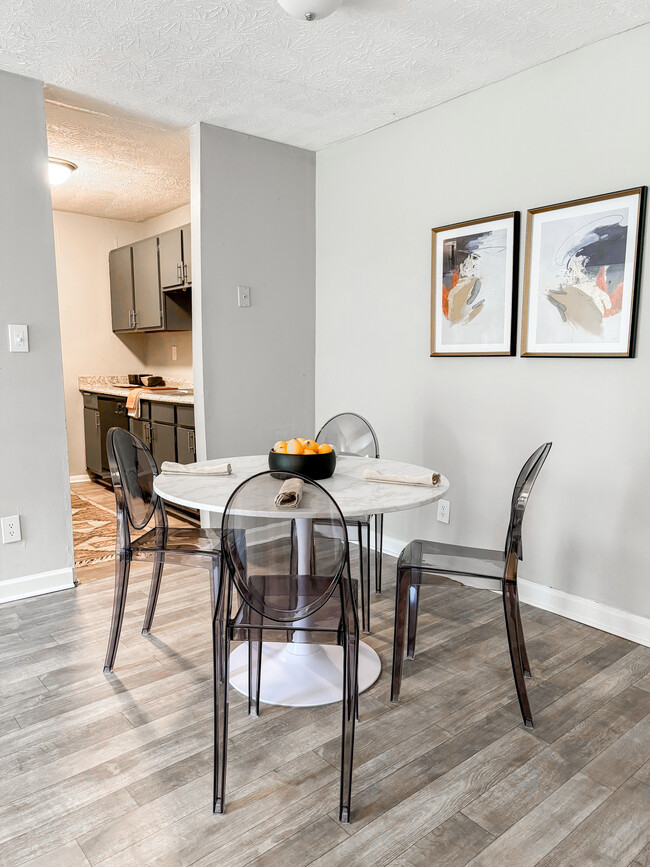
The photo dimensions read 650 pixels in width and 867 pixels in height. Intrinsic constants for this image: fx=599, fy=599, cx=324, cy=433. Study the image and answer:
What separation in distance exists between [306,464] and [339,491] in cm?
19

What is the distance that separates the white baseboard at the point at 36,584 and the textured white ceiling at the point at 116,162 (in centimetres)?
234

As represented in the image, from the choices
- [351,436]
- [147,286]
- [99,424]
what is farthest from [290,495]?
[99,424]

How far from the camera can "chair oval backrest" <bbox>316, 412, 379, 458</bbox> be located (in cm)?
279

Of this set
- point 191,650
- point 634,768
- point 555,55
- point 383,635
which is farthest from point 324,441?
point 555,55

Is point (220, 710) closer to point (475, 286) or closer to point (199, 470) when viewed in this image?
point (199, 470)

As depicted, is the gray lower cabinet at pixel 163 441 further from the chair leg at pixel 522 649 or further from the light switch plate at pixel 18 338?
the chair leg at pixel 522 649

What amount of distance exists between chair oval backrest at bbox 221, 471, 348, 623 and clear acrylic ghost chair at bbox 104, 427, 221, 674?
54 centimetres

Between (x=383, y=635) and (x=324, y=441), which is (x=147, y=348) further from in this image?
(x=383, y=635)

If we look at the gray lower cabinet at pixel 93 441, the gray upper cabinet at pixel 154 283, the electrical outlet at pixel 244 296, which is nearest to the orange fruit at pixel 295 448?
the electrical outlet at pixel 244 296

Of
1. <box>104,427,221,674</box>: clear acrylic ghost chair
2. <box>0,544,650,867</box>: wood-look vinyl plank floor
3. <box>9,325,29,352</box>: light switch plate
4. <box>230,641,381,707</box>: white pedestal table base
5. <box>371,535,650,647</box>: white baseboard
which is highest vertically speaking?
<box>9,325,29,352</box>: light switch plate

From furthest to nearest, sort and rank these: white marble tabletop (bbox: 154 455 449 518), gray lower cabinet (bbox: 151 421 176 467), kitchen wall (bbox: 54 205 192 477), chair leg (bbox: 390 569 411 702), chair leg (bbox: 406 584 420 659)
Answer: kitchen wall (bbox: 54 205 192 477) → gray lower cabinet (bbox: 151 421 176 467) → chair leg (bbox: 406 584 420 659) → chair leg (bbox: 390 569 411 702) → white marble tabletop (bbox: 154 455 449 518)

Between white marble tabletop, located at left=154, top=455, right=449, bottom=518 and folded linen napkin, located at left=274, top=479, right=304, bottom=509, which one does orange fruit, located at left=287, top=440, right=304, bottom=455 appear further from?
folded linen napkin, located at left=274, top=479, right=304, bottom=509

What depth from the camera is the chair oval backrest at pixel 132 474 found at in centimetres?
211

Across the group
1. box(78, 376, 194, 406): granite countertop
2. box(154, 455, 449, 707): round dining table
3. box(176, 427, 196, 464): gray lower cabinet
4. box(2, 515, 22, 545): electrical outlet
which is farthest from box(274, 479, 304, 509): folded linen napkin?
box(78, 376, 194, 406): granite countertop
